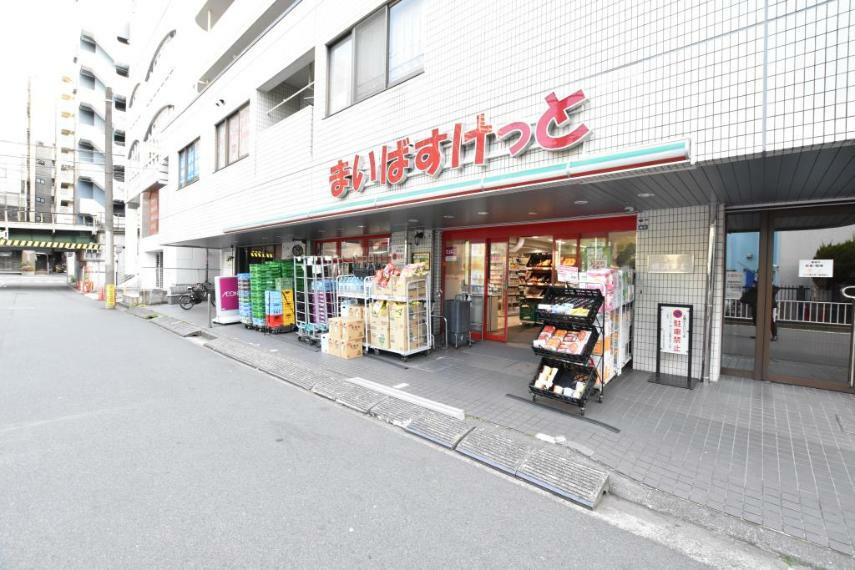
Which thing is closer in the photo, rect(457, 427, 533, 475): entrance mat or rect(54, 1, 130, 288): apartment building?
rect(457, 427, 533, 475): entrance mat

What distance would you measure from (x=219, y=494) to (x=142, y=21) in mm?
35060

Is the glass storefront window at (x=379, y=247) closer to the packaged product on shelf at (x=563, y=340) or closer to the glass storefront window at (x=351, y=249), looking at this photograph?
the glass storefront window at (x=351, y=249)

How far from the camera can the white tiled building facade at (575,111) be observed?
3.90 metres

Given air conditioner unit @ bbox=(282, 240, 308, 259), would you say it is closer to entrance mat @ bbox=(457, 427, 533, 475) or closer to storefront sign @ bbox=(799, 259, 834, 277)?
entrance mat @ bbox=(457, 427, 533, 475)

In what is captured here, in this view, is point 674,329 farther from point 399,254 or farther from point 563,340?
point 399,254

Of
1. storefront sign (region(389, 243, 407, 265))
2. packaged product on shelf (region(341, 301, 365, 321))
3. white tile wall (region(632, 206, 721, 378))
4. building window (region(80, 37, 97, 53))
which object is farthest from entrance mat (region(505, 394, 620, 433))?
building window (region(80, 37, 97, 53))

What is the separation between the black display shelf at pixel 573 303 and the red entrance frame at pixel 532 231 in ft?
8.22

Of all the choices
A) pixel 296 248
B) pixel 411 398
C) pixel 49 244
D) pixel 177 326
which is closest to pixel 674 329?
pixel 411 398

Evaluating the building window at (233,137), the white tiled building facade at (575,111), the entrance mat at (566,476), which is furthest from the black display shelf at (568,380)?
the building window at (233,137)

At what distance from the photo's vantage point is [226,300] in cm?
1234

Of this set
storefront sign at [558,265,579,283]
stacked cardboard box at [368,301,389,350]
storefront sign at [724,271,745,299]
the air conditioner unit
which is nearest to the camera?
storefront sign at [558,265,579,283]

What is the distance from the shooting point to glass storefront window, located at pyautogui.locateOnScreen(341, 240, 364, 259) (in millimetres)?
11891

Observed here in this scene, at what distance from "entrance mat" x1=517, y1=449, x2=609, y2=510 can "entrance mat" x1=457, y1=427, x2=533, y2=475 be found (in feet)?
0.33

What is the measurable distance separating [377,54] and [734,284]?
818 centimetres
